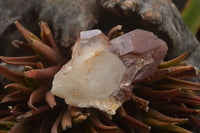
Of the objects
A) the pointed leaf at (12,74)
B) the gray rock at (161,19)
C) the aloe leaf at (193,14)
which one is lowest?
the aloe leaf at (193,14)

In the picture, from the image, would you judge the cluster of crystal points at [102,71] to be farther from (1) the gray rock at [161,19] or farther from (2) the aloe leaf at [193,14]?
(2) the aloe leaf at [193,14]

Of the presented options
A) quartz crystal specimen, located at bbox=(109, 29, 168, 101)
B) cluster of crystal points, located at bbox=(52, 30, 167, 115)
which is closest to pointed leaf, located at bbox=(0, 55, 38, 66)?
cluster of crystal points, located at bbox=(52, 30, 167, 115)

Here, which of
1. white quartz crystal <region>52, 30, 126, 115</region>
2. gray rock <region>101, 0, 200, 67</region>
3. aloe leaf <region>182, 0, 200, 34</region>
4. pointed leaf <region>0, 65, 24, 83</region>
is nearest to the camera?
white quartz crystal <region>52, 30, 126, 115</region>

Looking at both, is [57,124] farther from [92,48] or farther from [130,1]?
[130,1]

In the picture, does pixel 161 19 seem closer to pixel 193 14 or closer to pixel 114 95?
pixel 114 95

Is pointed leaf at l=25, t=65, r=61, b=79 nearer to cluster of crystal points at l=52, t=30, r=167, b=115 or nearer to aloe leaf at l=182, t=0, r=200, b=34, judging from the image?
cluster of crystal points at l=52, t=30, r=167, b=115

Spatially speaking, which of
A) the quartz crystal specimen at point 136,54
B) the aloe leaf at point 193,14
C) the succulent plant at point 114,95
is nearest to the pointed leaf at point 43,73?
the succulent plant at point 114,95

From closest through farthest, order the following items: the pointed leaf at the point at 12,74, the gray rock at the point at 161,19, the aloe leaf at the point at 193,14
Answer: the pointed leaf at the point at 12,74
the gray rock at the point at 161,19
the aloe leaf at the point at 193,14
